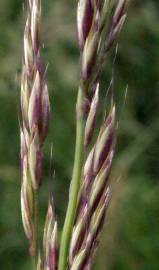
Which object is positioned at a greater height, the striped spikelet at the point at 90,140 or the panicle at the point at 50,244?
the striped spikelet at the point at 90,140

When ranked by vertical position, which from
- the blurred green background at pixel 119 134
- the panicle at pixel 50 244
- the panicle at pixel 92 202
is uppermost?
the panicle at pixel 92 202

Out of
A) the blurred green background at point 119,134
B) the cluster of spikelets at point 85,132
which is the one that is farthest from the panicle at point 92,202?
the blurred green background at point 119,134

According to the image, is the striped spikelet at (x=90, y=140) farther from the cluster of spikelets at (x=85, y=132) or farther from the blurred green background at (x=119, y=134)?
the blurred green background at (x=119, y=134)

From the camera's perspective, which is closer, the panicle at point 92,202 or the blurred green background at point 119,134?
the panicle at point 92,202

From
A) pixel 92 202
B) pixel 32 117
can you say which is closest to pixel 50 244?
pixel 92 202

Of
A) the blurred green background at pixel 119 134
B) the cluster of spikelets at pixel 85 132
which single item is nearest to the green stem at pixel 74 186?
the cluster of spikelets at pixel 85 132

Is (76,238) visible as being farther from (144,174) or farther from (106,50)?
(144,174)
